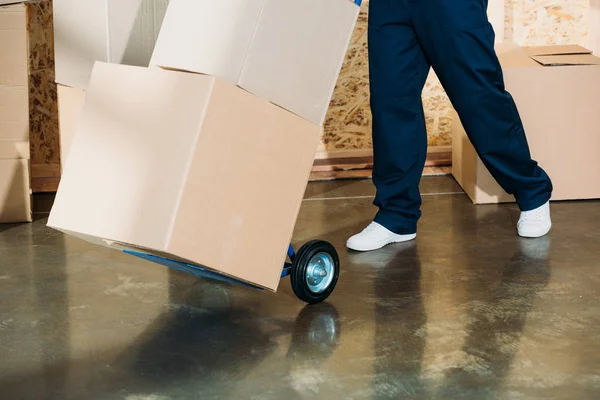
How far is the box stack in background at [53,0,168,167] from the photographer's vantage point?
260 centimetres

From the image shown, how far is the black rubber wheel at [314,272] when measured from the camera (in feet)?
7.16

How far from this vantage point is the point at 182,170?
1814mm

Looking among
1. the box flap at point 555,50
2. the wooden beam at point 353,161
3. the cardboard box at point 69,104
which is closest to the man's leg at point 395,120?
the box flap at point 555,50

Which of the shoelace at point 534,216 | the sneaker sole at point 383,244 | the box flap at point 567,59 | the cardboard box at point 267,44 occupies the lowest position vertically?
the sneaker sole at point 383,244

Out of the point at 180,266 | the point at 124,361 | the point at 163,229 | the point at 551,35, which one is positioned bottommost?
the point at 124,361

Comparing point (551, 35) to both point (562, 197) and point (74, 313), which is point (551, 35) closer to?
point (562, 197)

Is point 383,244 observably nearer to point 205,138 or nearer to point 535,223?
point 535,223

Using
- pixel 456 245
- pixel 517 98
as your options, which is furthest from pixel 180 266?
pixel 517 98

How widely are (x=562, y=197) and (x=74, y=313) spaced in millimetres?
1767

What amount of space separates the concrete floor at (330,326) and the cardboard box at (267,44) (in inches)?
19.9

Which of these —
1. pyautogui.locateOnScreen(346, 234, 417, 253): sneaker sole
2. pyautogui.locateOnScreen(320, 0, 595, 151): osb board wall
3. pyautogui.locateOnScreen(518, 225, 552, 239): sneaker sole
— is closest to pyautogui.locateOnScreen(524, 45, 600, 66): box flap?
pyautogui.locateOnScreen(320, 0, 595, 151): osb board wall

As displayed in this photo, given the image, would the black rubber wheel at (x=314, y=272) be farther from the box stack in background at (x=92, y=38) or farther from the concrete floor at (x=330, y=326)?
the box stack in background at (x=92, y=38)

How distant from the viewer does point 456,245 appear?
2.74 m

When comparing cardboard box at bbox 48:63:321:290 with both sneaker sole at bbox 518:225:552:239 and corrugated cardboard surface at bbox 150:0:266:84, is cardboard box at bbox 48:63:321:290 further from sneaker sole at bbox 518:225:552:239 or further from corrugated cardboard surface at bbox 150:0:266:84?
sneaker sole at bbox 518:225:552:239
